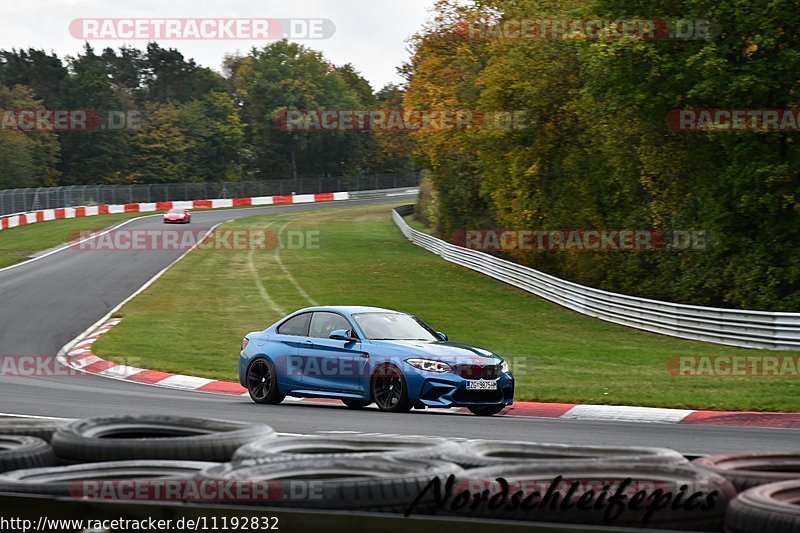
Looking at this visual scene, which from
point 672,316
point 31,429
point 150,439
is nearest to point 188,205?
point 672,316

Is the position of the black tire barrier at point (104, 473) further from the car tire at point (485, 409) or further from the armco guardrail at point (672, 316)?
the armco guardrail at point (672, 316)

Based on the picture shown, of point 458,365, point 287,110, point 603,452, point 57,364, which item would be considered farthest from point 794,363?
point 287,110

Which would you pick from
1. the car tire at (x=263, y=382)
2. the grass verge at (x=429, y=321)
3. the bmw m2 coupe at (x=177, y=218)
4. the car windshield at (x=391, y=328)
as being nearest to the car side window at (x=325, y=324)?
the car windshield at (x=391, y=328)

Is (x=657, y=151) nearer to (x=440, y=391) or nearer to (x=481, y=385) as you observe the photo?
(x=481, y=385)

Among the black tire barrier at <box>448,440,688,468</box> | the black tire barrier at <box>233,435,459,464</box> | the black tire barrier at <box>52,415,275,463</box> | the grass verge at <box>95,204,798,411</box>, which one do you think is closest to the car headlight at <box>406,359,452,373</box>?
the grass verge at <box>95,204,798,411</box>

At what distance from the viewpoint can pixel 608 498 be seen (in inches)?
181

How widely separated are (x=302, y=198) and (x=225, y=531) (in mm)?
99413

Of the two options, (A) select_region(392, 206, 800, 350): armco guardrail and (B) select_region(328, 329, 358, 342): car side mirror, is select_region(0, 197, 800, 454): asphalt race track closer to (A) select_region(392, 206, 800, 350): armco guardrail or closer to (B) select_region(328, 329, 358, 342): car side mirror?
(B) select_region(328, 329, 358, 342): car side mirror

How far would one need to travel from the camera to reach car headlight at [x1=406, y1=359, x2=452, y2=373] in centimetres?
1389

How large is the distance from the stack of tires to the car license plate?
7842 mm

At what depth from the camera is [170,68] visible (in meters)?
129

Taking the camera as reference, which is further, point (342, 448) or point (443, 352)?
point (443, 352)

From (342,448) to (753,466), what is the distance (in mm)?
2183

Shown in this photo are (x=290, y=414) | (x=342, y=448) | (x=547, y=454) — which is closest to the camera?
(x=547, y=454)
